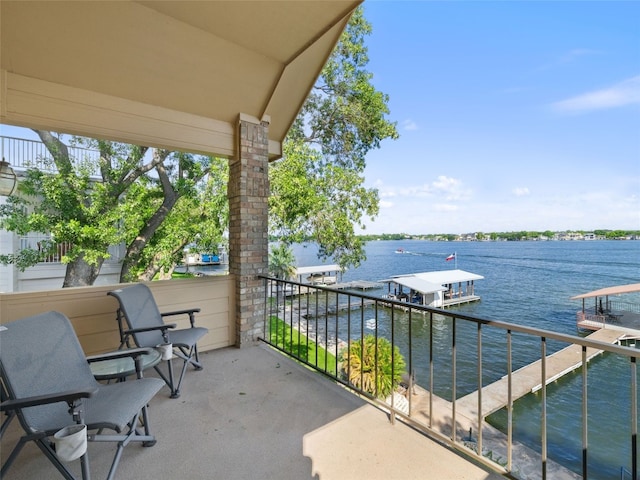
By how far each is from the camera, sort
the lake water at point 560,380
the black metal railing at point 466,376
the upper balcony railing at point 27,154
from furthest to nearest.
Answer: the lake water at point 560,380, the upper balcony railing at point 27,154, the black metal railing at point 466,376

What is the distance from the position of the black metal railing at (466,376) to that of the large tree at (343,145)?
172 centimetres

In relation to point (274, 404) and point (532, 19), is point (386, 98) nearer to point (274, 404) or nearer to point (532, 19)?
point (532, 19)

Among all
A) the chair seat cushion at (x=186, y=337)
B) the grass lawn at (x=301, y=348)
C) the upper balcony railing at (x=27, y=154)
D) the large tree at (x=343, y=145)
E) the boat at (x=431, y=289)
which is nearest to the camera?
the chair seat cushion at (x=186, y=337)

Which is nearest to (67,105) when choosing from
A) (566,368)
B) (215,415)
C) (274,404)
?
(215,415)

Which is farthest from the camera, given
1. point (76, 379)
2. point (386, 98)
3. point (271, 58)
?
point (386, 98)

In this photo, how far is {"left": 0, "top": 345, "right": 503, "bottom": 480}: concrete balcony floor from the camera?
1.68m

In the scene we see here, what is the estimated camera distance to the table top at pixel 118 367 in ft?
6.64

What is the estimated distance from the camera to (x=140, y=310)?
9.21 ft

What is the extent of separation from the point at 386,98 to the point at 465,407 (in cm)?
923

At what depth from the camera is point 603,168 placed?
28.4 m

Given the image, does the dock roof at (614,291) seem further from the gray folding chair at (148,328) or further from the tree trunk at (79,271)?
the tree trunk at (79,271)

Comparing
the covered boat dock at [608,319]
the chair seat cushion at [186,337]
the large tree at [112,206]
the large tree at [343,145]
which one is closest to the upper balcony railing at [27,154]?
the large tree at [112,206]

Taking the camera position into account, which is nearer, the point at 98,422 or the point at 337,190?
the point at 98,422

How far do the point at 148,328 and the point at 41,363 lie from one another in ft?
2.77
